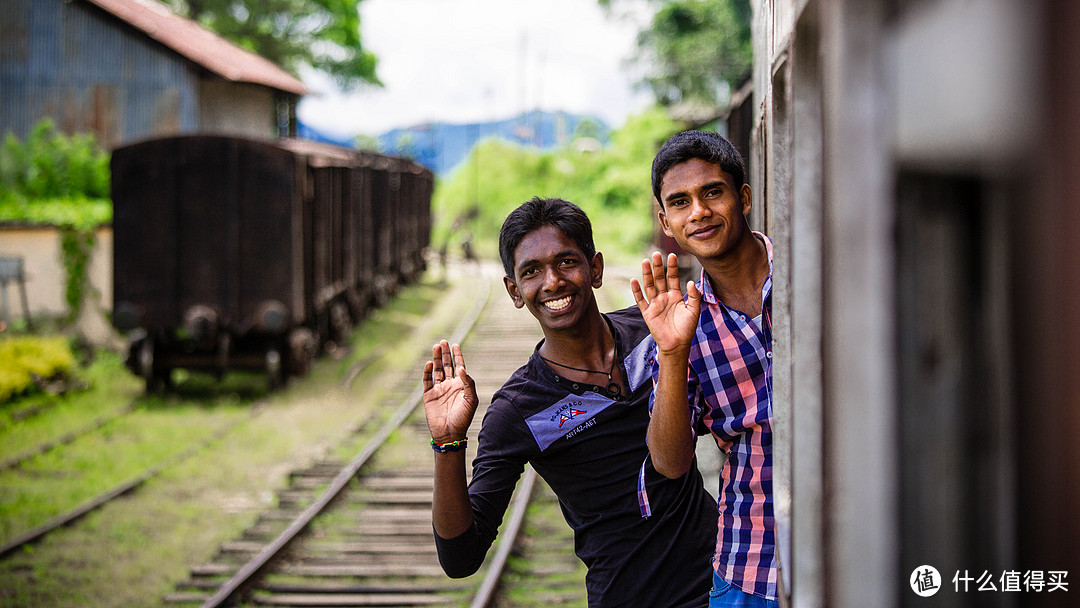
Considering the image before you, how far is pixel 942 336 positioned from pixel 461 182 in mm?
51421

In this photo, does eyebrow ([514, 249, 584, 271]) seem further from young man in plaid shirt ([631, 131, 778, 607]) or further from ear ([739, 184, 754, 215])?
Answer: ear ([739, 184, 754, 215])

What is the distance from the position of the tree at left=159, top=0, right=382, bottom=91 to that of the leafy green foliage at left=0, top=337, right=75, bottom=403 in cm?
2328

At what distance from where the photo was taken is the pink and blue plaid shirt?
218 cm

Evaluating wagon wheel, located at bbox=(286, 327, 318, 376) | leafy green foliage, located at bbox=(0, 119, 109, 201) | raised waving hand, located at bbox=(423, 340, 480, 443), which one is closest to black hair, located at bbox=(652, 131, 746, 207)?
raised waving hand, located at bbox=(423, 340, 480, 443)

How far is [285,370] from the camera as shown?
12.6 meters

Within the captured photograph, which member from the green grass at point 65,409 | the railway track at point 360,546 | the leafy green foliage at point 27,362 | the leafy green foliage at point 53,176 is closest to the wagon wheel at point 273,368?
the green grass at point 65,409

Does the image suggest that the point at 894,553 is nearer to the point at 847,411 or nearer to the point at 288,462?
the point at 847,411

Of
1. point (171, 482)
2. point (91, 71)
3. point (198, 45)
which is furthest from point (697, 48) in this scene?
point (171, 482)

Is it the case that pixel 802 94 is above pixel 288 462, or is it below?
above

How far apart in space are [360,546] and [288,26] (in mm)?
31492

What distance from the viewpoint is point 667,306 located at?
2111mm

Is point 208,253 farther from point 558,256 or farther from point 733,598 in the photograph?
point 733,598

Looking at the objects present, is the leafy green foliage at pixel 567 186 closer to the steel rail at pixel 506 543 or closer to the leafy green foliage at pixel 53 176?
the leafy green foliage at pixel 53 176

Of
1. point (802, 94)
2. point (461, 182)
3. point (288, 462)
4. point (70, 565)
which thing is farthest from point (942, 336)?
point (461, 182)
